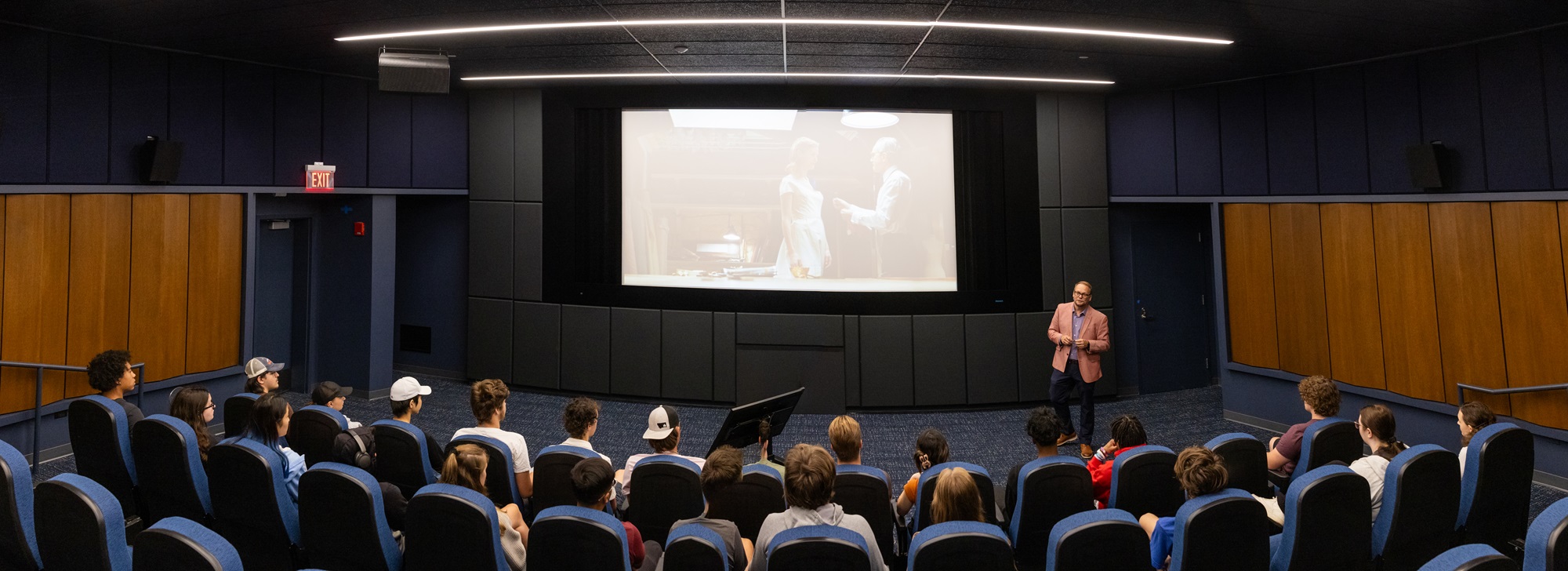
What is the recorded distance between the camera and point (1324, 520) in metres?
2.80

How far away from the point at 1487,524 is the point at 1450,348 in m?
3.30

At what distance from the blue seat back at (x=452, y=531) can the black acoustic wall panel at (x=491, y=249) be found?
640 centimetres

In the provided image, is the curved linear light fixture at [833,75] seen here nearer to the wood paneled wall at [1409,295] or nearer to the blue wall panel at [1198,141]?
the blue wall panel at [1198,141]

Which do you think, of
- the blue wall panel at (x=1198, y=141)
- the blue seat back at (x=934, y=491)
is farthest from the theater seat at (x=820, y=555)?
the blue wall panel at (x=1198, y=141)

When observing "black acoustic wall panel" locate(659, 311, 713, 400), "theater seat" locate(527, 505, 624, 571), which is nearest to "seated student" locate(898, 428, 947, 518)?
"theater seat" locate(527, 505, 624, 571)

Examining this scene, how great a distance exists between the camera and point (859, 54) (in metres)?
6.45

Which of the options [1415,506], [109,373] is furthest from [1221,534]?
[109,373]

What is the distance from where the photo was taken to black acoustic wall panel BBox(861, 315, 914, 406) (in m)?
7.98

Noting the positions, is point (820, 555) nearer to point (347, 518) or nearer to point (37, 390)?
point (347, 518)

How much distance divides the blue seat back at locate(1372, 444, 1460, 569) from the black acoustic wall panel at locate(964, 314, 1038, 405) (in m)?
4.80

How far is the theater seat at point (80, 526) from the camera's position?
239 cm

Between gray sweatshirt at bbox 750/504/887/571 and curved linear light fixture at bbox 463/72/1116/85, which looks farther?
curved linear light fixture at bbox 463/72/1116/85

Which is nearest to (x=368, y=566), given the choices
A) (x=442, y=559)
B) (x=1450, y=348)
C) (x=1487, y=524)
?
(x=442, y=559)

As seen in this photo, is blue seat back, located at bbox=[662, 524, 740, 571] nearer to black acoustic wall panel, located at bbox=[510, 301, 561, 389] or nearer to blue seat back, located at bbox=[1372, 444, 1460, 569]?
blue seat back, located at bbox=[1372, 444, 1460, 569]
